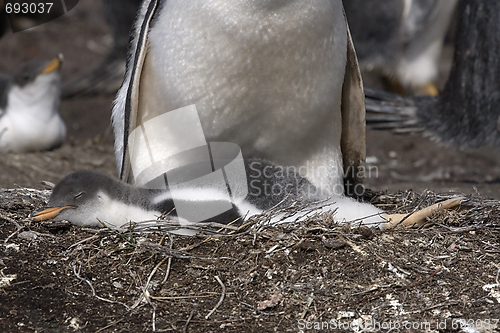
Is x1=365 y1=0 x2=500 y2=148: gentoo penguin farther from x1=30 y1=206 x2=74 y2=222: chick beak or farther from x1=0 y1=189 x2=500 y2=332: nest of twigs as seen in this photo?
x1=30 y1=206 x2=74 y2=222: chick beak

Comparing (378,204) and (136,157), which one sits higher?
(136,157)

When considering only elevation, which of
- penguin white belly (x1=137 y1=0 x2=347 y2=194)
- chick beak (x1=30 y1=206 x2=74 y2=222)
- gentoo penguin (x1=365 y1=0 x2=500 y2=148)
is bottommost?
gentoo penguin (x1=365 y1=0 x2=500 y2=148)

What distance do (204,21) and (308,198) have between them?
3.27 feet

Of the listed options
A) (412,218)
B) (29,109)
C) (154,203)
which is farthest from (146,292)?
(29,109)

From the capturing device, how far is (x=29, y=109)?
252 inches

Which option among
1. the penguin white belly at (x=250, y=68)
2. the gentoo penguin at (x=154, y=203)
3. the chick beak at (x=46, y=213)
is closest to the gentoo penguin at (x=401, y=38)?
the penguin white belly at (x=250, y=68)

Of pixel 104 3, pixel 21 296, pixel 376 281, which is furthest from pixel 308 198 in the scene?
pixel 104 3

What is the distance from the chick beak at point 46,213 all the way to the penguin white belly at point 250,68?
670mm

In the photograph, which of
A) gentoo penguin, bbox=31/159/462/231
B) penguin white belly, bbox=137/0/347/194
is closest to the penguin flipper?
penguin white belly, bbox=137/0/347/194

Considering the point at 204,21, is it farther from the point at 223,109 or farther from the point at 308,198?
Answer: the point at 308,198

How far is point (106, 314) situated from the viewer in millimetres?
2438

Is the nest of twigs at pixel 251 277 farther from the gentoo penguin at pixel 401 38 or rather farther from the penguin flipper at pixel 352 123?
the gentoo penguin at pixel 401 38

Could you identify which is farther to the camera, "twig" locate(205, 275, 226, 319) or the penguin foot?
the penguin foot

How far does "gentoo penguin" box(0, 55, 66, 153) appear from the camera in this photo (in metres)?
6.25
